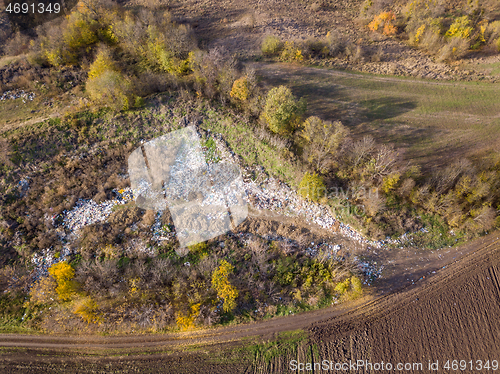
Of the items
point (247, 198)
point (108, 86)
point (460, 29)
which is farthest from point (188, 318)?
point (460, 29)

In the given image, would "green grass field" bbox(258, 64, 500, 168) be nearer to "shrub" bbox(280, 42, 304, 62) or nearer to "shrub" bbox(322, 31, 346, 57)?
"shrub" bbox(280, 42, 304, 62)

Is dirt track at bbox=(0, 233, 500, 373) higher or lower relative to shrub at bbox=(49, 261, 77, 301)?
lower

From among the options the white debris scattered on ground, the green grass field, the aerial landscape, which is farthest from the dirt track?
the white debris scattered on ground

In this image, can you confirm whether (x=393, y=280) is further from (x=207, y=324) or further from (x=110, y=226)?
(x=110, y=226)

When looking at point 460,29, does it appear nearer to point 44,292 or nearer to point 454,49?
point 454,49

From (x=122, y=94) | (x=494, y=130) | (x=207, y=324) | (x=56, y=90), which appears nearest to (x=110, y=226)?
(x=207, y=324)

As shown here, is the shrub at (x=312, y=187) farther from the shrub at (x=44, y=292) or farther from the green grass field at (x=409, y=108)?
the shrub at (x=44, y=292)
